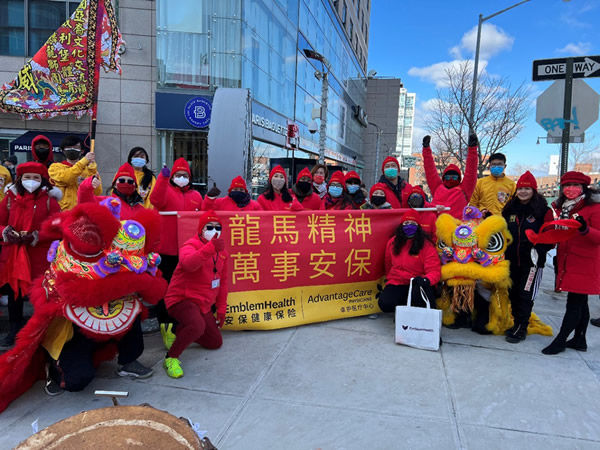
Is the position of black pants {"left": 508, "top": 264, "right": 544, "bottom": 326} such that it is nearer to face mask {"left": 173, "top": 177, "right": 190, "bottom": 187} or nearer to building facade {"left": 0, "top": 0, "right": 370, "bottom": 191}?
face mask {"left": 173, "top": 177, "right": 190, "bottom": 187}

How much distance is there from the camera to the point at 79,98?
14.5ft

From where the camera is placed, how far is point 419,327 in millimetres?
3771

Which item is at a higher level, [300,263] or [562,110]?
[562,110]

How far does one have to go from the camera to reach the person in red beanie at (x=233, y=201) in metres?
4.53

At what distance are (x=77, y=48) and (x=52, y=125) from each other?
1010cm

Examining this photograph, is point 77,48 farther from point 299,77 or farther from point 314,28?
point 314,28

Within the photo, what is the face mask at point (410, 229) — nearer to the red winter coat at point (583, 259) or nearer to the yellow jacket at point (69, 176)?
the red winter coat at point (583, 259)

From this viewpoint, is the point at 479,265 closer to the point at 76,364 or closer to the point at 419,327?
Result: the point at 419,327

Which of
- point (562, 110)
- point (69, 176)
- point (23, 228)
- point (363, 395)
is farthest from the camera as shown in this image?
point (562, 110)

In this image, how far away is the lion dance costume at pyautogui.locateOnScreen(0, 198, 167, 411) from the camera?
253 centimetres

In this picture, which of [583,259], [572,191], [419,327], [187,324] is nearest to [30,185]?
[187,324]

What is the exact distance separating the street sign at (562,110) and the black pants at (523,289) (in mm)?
2295

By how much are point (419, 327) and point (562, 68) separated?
386 centimetres

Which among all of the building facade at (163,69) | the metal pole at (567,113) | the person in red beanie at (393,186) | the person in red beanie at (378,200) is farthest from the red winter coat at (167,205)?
the building facade at (163,69)
